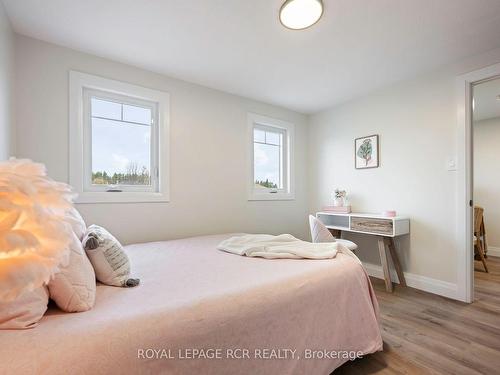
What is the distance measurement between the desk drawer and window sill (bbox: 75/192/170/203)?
214cm

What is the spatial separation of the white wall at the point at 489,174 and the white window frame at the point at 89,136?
5129mm

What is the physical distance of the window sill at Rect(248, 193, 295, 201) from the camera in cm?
332

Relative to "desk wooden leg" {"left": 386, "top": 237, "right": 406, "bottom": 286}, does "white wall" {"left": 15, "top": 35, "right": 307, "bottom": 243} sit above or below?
above

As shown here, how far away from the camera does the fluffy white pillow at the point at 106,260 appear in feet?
3.94

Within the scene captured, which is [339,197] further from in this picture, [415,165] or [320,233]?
[320,233]

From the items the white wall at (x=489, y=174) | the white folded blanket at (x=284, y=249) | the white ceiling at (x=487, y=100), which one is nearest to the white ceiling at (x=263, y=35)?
the white ceiling at (x=487, y=100)

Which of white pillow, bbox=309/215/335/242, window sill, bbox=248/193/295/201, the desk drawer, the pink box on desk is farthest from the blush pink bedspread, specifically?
the pink box on desk

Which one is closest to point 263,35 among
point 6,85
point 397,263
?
point 6,85

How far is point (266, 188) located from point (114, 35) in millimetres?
2364

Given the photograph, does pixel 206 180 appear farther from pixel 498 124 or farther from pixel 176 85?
pixel 498 124

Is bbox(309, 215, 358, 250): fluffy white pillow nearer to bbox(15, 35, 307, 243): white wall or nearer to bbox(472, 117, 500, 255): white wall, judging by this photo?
bbox(15, 35, 307, 243): white wall

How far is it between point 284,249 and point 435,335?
4.19ft

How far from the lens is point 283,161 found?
12.5 ft

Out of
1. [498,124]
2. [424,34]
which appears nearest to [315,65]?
[424,34]
